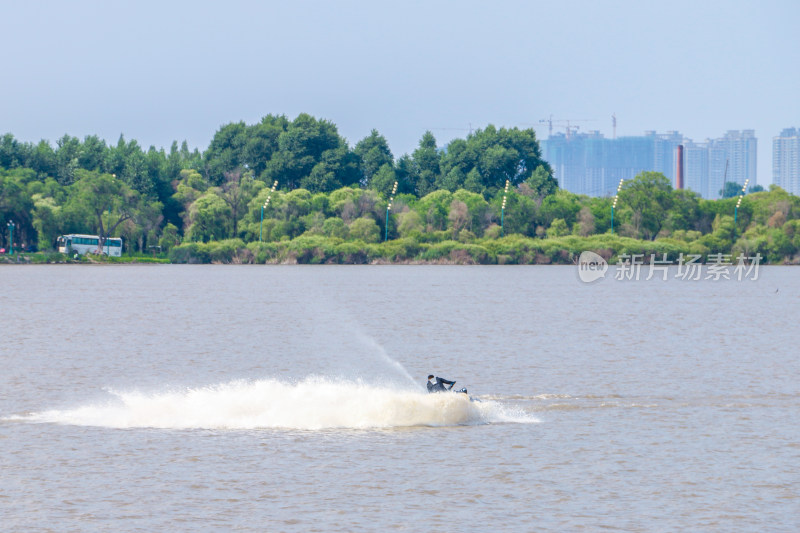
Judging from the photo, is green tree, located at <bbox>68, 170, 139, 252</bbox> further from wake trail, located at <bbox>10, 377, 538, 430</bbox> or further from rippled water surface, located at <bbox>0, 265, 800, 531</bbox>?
wake trail, located at <bbox>10, 377, 538, 430</bbox>

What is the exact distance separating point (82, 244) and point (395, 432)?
158m

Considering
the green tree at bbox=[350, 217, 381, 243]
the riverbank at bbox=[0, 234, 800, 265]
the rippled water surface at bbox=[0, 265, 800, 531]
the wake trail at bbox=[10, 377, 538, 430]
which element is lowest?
the rippled water surface at bbox=[0, 265, 800, 531]

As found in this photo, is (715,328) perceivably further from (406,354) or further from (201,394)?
(201,394)

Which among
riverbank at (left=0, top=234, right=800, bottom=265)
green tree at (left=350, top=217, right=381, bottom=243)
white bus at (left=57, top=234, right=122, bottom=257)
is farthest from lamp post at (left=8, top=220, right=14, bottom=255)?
green tree at (left=350, top=217, right=381, bottom=243)

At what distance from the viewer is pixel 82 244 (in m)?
180

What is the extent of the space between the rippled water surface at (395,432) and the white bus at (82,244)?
117 metres

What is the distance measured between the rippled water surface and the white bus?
117 m

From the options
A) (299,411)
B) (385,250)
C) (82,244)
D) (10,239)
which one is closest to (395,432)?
(299,411)

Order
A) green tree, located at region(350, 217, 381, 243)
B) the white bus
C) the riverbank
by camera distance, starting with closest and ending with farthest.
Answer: the white bus → the riverbank → green tree, located at region(350, 217, 381, 243)

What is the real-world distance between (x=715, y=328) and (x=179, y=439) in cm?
4914

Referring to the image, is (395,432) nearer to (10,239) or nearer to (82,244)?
(82,244)

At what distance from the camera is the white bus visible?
17912 cm

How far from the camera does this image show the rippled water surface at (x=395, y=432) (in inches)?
921

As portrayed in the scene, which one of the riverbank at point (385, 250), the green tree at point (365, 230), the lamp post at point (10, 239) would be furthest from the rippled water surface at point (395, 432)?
the green tree at point (365, 230)
